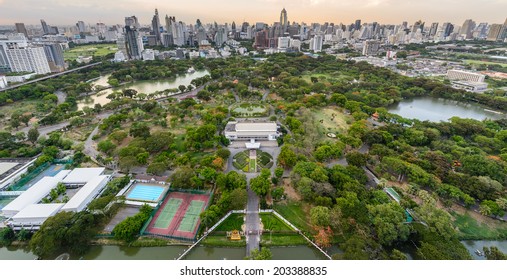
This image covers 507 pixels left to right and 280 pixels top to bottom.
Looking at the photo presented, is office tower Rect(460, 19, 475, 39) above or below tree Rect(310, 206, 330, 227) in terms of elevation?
above

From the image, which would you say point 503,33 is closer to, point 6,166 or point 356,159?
point 356,159

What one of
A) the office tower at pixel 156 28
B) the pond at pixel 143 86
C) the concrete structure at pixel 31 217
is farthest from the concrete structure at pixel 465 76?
the office tower at pixel 156 28

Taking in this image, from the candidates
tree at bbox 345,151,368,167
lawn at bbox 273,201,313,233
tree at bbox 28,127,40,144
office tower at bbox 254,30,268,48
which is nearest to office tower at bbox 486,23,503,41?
office tower at bbox 254,30,268,48

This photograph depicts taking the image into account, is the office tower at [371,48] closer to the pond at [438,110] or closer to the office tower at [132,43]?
the pond at [438,110]

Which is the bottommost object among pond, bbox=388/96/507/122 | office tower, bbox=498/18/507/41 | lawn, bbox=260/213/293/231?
lawn, bbox=260/213/293/231

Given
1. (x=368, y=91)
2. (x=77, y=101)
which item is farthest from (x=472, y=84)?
(x=77, y=101)

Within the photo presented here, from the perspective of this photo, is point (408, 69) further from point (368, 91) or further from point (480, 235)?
point (480, 235)

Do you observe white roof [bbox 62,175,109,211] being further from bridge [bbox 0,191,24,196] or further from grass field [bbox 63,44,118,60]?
grass field [bbox 63,44,118,60]

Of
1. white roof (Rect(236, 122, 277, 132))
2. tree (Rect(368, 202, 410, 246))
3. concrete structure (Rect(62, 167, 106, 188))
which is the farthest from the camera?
white roof (Rect(236, 122, 277, 132))
